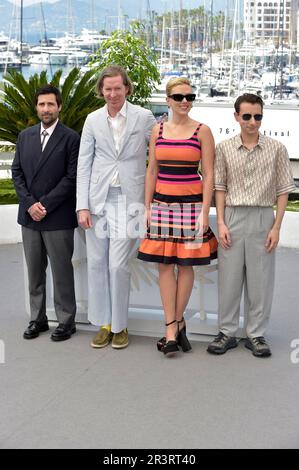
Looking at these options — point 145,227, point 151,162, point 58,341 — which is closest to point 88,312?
point 58,341

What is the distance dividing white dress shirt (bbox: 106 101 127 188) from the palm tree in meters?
4.66

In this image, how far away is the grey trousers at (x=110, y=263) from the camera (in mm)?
6164

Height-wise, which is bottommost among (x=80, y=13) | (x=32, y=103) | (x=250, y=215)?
(x=250, y=215)

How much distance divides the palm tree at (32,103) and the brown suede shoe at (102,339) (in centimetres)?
488

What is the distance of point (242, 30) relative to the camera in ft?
129

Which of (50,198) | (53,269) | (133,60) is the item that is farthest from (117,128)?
(133,60)

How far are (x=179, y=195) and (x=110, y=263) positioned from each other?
0.78m

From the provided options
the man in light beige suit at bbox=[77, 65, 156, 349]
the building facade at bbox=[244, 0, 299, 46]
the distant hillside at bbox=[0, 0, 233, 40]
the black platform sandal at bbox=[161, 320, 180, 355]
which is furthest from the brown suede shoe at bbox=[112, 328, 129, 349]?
the building facade at bbox=[244, 0, 299, 46]

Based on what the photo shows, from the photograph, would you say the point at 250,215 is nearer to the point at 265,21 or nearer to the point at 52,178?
the point at 52,178

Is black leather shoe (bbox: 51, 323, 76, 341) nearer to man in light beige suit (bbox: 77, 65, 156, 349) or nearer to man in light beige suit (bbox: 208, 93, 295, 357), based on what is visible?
man in light beige suit (bbox: 77, 65, 156, 349)

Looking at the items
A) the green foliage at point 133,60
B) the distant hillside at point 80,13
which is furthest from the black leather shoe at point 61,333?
the distant hillside at point 80,13

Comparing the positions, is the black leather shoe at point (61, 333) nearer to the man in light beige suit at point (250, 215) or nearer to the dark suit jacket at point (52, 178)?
the dark suit jacket at point (52, 178)

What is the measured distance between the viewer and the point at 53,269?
6480mm
